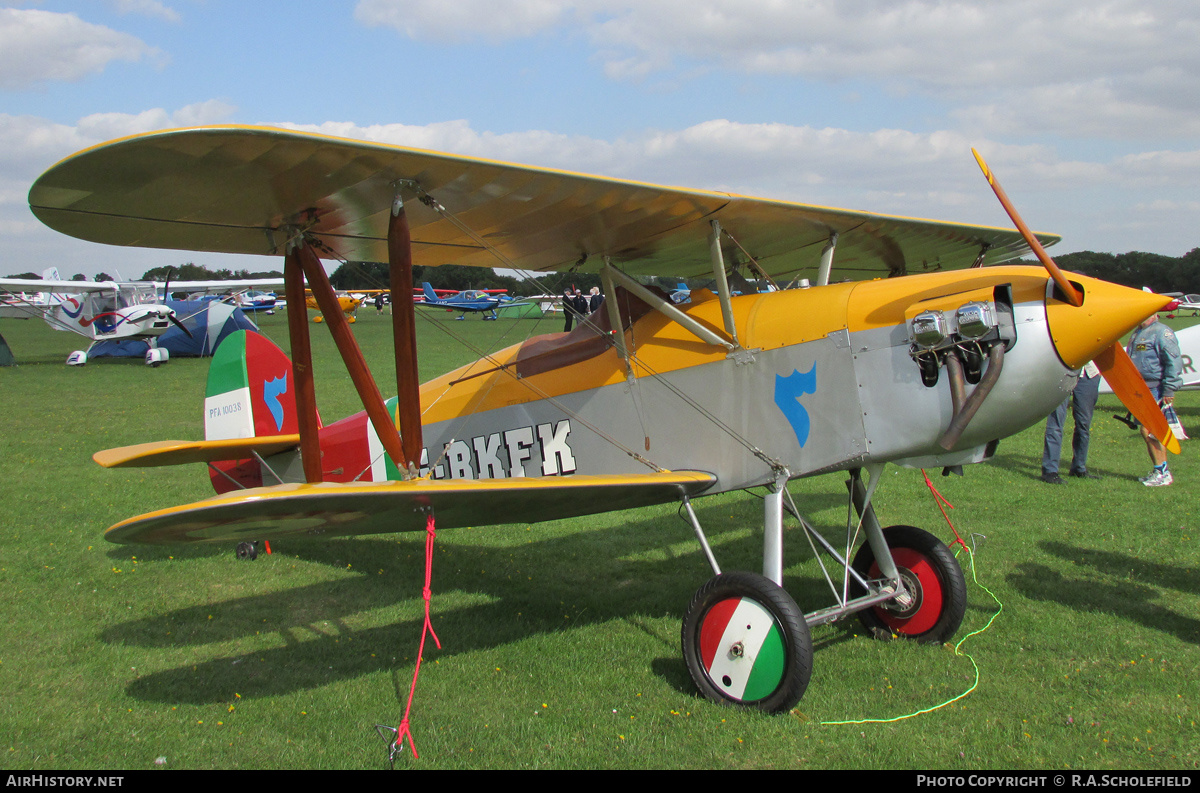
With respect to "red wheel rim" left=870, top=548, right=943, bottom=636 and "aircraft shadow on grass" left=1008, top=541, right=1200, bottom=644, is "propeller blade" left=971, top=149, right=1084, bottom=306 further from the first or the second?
"aircraft shadow on grass" left=1008, top=541, right=1200, bottom=644

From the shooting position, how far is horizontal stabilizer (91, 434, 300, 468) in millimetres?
4449

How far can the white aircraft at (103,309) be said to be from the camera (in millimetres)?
24047

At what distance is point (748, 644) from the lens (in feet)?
12.0

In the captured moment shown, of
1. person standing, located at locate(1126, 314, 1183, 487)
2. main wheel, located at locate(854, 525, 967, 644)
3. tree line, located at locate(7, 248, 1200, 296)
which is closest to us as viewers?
main wheel, located at locate(854, 525, 967, 644)

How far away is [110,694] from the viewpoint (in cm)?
390

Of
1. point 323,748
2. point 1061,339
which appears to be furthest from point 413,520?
point 1061,339

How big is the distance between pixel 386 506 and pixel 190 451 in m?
2.52

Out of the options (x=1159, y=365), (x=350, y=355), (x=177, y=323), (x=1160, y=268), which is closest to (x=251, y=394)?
(x=350, y=355)

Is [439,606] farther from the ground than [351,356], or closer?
closer

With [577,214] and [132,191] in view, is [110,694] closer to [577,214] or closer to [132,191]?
[132,191]

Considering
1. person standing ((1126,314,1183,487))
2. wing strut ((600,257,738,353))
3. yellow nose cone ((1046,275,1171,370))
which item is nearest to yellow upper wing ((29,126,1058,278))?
wing strut ((600,257,738,353))

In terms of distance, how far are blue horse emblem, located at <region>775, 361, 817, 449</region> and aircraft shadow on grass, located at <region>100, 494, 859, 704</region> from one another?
54.1 inches

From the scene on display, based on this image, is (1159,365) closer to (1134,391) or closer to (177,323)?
(1134,391)

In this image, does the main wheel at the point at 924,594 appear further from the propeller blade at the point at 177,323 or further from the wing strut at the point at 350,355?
the propeller blade at the point at 177,323
